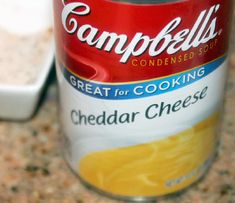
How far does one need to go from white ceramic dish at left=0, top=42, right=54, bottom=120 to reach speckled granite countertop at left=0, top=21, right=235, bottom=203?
2 cm

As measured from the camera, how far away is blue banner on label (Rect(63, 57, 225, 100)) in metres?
0.55

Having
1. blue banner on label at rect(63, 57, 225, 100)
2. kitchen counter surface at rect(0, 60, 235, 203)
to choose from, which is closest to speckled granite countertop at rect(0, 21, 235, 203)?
kitchen counter surface at rect(0, 60, 235, 203)

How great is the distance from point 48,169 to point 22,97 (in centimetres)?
8

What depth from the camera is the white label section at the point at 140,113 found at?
1.86 feet

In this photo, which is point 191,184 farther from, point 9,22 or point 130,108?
point 9,22

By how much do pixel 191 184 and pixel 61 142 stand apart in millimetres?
148

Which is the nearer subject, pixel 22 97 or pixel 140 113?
pixel 140 113

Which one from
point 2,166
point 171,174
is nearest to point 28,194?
point 2,166

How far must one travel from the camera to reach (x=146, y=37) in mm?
523

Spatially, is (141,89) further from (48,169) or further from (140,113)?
(48,169)

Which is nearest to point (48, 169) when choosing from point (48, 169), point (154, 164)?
point (48, 169)

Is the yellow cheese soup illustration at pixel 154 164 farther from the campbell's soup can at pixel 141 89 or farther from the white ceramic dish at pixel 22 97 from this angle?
the white ceramic dish at pixel 22 97

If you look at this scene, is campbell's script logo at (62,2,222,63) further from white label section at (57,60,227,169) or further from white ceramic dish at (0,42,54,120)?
white ceramic dish at (0,42,54,120)

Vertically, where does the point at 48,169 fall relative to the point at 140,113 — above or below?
below
